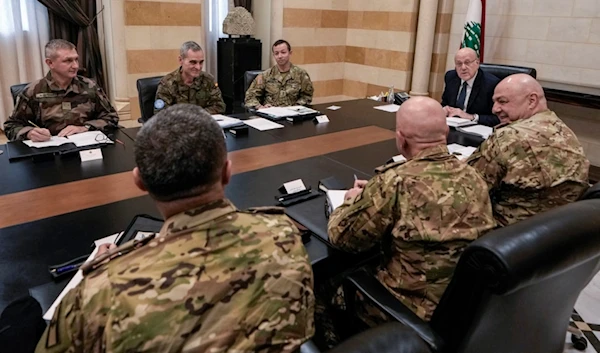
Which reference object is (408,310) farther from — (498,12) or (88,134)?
(498,12)

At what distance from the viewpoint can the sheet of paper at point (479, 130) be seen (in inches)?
115

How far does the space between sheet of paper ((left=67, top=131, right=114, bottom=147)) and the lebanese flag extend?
362cm

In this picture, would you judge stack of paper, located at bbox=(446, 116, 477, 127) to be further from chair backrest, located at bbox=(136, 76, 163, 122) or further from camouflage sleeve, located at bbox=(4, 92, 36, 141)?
camouflage sleeve, located at bbox=(4, 92, 36, 141)

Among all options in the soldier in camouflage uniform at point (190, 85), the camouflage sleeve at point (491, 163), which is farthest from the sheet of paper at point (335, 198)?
the soldier in camouflage uniform at point (190, 85)

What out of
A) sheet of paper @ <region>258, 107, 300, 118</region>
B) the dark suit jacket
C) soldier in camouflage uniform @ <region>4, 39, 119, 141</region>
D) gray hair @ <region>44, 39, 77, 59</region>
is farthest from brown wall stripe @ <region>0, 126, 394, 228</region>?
the dark suit jacket

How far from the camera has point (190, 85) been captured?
3406mm

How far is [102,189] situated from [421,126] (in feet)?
4.23

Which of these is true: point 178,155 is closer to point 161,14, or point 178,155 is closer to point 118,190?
point 118,190

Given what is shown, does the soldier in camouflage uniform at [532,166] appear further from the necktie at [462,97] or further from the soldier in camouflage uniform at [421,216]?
the necktie at [462,97]

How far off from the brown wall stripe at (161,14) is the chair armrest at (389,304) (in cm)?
370

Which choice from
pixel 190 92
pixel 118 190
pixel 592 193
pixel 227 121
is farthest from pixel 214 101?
Answer: pixel 592 193

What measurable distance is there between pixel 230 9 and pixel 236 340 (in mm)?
4895

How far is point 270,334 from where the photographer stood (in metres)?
0.86

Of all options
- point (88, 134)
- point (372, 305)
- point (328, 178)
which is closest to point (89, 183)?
point (88, 134)
